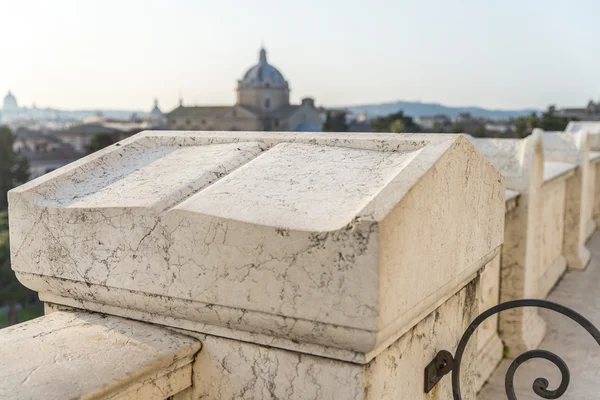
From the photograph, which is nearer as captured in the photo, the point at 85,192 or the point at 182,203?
the point at 182,203

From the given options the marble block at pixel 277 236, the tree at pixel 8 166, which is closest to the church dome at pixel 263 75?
the tree at pixel 8 166

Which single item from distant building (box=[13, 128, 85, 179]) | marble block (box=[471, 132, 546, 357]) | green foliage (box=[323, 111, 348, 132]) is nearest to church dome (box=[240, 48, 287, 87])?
green foliage (box=[323, 111, 348, 132])

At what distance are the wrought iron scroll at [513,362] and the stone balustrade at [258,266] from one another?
37 mm

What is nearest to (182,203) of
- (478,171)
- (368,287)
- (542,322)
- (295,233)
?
(295,233)

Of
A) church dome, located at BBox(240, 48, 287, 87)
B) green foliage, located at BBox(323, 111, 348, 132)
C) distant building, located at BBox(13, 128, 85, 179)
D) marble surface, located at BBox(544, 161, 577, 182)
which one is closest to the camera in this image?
marble surface, located at BBox(544, 161, 577, 182)

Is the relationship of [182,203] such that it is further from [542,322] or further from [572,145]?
[572,145]

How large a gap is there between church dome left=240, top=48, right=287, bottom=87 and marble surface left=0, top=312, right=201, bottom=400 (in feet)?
271

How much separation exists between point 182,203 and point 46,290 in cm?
45

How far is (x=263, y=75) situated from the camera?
82250mm

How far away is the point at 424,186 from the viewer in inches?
46.1

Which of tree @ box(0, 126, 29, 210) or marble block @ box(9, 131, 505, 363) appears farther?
tree @ box(0, 126, 29, 210)

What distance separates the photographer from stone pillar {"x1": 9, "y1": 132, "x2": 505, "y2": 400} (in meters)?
1.07

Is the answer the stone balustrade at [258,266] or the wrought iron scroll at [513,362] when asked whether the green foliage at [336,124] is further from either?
the wrought iron scroll at [513,362]

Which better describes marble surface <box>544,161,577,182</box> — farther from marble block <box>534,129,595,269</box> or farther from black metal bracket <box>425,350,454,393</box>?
black metal bracket <box>425,350,454,393</box>
